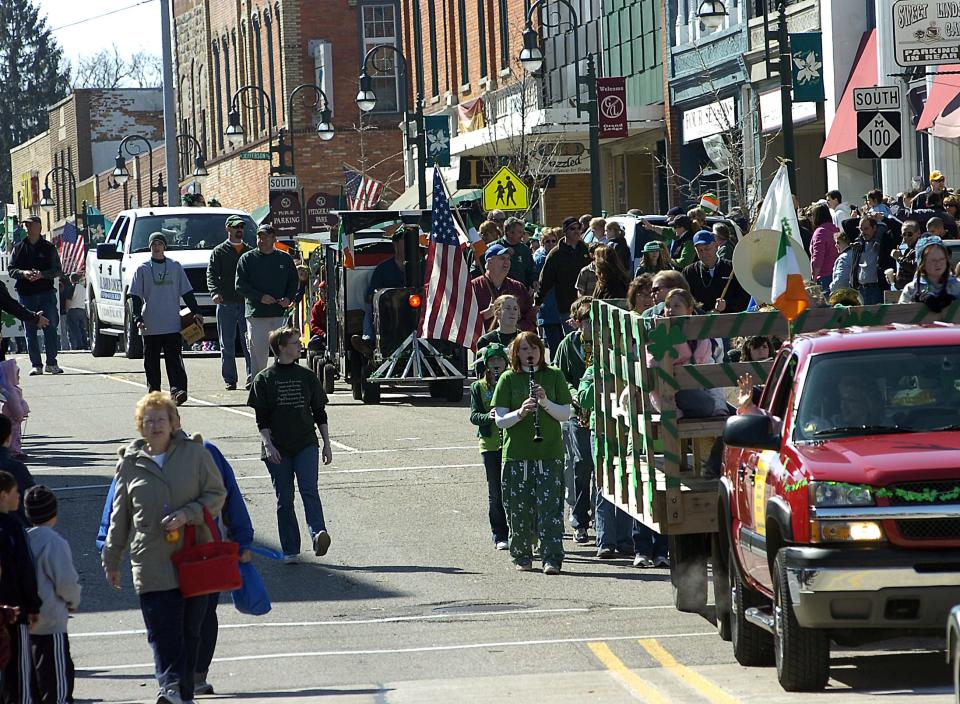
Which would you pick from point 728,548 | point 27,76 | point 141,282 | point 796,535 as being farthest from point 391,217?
point 27,76

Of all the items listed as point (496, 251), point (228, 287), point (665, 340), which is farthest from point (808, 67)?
point (665, 340)

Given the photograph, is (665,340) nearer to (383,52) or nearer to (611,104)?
(611,104)

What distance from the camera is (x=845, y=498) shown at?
848 cm

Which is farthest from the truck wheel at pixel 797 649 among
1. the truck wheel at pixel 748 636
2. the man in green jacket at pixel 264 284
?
the man in green jacket at pixel 264 284

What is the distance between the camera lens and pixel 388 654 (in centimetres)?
1072

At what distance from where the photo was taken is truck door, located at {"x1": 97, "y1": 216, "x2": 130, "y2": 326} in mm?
29828

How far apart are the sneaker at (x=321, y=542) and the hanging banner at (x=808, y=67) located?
865 inches

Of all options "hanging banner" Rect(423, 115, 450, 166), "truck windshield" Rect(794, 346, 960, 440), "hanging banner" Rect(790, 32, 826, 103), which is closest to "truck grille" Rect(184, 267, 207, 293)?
"hanging banner" Rect(790, 32, 826, 103)

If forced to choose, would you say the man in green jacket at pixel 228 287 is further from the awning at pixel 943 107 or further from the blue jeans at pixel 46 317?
the awning at pixel 943 107

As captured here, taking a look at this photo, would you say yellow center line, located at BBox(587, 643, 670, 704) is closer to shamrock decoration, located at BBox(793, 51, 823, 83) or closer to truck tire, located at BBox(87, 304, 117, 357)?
truck tire, located at BBox(87, 304, 117, 357)

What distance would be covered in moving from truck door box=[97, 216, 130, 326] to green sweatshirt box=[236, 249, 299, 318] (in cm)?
699

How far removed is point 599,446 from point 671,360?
2.01 meters

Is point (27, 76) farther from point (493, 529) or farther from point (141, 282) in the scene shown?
point (493, 529)

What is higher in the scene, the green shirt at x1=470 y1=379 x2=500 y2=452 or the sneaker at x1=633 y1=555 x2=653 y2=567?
the green shirt at x1=470 y1=379 x2=500 y2=452
